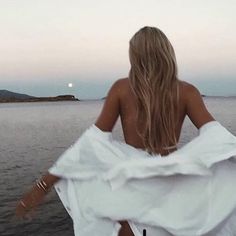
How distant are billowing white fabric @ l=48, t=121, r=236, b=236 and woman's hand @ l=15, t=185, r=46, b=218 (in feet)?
1.34

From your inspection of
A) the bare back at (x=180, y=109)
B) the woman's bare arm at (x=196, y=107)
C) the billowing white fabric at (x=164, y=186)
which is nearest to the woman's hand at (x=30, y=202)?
the billowing white fabric at (x=164, y=186)

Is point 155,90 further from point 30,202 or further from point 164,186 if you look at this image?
point 30,202

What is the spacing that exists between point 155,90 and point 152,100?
0.08 m

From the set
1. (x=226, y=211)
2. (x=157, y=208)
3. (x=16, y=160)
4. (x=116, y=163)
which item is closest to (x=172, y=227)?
(x=157, y=208)

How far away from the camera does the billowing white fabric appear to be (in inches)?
126

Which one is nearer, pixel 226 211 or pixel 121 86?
pixel 226 211

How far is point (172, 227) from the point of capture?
3.22m

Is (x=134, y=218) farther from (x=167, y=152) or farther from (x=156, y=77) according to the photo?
(x=156, y=77)

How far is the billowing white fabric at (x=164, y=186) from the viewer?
3.19 metres

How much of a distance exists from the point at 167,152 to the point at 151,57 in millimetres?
728

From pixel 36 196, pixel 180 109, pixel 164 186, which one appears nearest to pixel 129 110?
pixel 180 109

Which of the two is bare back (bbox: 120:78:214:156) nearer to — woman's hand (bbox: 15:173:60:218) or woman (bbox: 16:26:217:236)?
woman (bbox: 16:26:217:236)

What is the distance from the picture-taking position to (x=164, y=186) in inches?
129

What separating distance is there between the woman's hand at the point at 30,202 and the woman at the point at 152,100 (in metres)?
0.72
